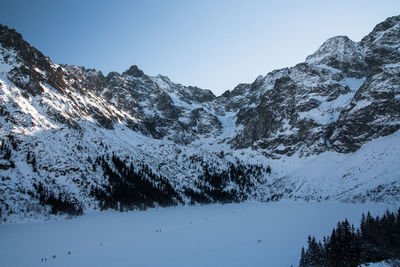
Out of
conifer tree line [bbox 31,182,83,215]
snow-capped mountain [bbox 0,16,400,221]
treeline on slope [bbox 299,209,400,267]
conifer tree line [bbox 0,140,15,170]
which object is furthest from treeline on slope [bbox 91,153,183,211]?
treeline on slope [bbox 299,209,400,267]

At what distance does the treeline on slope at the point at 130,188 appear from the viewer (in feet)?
323

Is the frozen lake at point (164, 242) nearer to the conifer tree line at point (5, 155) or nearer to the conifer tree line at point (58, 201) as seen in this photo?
the conifer tree line at point (58, 201)

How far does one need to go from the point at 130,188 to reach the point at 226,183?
5999 centimetres

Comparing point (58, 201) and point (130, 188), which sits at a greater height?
point (130, 188)

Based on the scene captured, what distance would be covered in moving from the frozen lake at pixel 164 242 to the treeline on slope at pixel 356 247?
414 centimetres

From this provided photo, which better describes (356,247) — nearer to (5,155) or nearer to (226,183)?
(5,155)

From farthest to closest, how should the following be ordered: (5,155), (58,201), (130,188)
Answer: (130,188)
(5,155)
(58,201)

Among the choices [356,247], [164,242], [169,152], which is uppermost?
[169,152]

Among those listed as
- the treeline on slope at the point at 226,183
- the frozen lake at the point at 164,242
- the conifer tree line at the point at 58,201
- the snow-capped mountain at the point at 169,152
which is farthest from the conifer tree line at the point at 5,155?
the treeline on slope at the point at 226,183

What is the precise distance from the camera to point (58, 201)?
81.4 meters

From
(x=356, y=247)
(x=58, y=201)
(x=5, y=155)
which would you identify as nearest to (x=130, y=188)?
(x=58, y=201)

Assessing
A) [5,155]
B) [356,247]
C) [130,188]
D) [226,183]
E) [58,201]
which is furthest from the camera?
[226,183]

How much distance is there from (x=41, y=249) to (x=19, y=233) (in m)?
18.3

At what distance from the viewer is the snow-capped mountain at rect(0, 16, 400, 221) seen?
88562 mm
